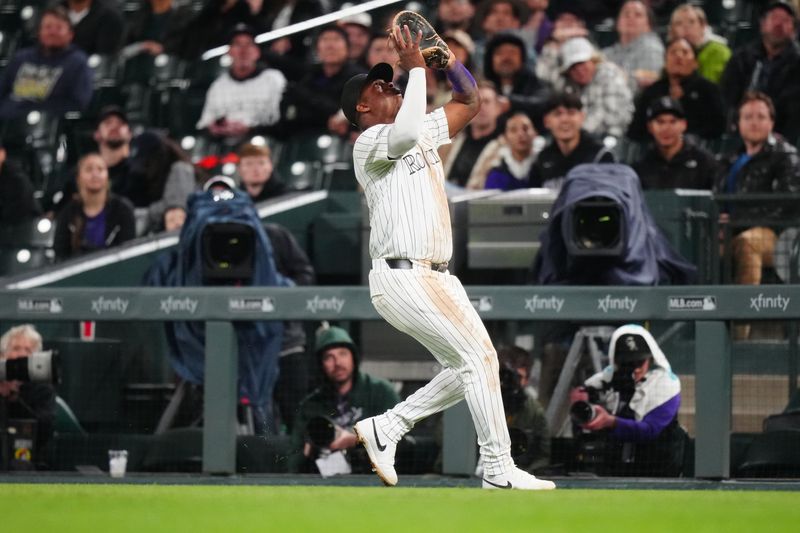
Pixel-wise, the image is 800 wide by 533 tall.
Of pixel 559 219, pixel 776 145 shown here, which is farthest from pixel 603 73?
pixel 559 219

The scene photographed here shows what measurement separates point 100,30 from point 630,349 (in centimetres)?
829

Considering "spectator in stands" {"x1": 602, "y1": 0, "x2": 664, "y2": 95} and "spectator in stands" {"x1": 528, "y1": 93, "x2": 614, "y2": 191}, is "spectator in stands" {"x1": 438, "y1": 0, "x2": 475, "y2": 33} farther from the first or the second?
"spectator in stands" {"x1": 528, "y1": 93, "x2": 614, "y2": 191}

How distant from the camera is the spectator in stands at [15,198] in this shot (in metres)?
11.1

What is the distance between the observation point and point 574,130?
10008 mm

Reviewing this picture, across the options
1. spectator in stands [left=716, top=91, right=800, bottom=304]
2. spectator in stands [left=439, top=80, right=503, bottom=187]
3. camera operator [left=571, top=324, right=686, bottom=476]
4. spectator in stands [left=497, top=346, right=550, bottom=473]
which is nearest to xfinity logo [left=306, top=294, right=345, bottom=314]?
spectator in stands [left=497, top=346, right=550, bottom=473]

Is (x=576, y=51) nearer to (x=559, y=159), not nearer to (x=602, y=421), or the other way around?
(x=559, y=159)

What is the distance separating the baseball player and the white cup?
2179 millimetres

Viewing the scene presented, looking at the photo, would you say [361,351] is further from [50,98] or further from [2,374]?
[50,98]

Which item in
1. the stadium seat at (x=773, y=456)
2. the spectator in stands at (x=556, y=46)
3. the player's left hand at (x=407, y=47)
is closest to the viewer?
the player's left hand at (x=407, y=47)

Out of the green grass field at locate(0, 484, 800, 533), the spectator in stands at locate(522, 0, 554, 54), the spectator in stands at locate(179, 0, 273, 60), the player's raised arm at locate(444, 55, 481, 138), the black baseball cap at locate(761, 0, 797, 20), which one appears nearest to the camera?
the green grass field at locate(0, 484, 800, 533)

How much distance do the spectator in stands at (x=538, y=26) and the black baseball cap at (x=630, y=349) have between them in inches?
198

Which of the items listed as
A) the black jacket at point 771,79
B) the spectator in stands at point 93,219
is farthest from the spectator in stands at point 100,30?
the black jacket at point 771,79

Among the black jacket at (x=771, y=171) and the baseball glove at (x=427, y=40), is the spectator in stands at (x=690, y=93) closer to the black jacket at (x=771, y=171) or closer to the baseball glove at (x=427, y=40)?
the black jacket at (x=771, y=171)

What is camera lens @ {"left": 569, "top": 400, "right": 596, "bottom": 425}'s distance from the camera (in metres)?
7.50
